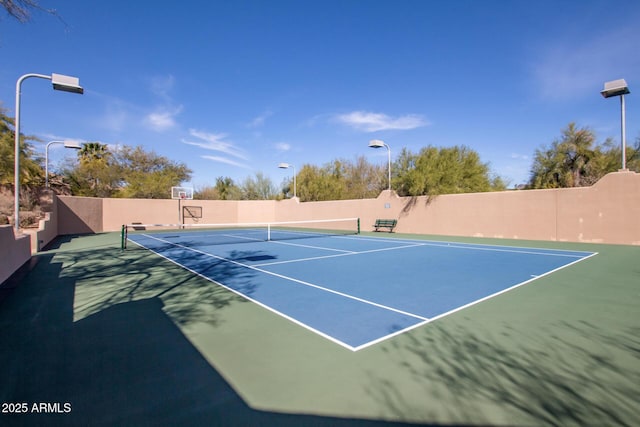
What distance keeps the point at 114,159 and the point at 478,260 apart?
1587 inches

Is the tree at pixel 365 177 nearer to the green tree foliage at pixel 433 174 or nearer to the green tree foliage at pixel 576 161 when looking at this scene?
the green tree foliage at pixel 433 174

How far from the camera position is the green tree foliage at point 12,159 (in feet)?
50.1

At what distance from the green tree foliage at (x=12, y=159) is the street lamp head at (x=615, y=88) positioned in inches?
991

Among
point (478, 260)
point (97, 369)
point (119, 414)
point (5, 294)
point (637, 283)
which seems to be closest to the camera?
point (119, 414)

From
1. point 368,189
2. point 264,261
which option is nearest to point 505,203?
point 264,261

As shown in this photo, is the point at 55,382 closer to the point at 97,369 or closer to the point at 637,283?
the point at 97,369

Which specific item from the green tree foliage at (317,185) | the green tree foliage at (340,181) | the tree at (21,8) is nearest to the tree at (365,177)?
the green tree foliage at (340,181)

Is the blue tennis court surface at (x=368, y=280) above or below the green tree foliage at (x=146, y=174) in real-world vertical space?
below

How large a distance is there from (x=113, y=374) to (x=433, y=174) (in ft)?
64.3

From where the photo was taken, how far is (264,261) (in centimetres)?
991

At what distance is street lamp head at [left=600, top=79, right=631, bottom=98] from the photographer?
11688 millimetres

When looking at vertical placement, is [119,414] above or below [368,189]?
below

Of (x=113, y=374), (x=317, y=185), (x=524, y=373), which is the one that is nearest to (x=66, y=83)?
(x=113, y=374)

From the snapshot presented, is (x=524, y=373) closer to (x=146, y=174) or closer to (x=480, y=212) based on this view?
(x=480, y=212)
